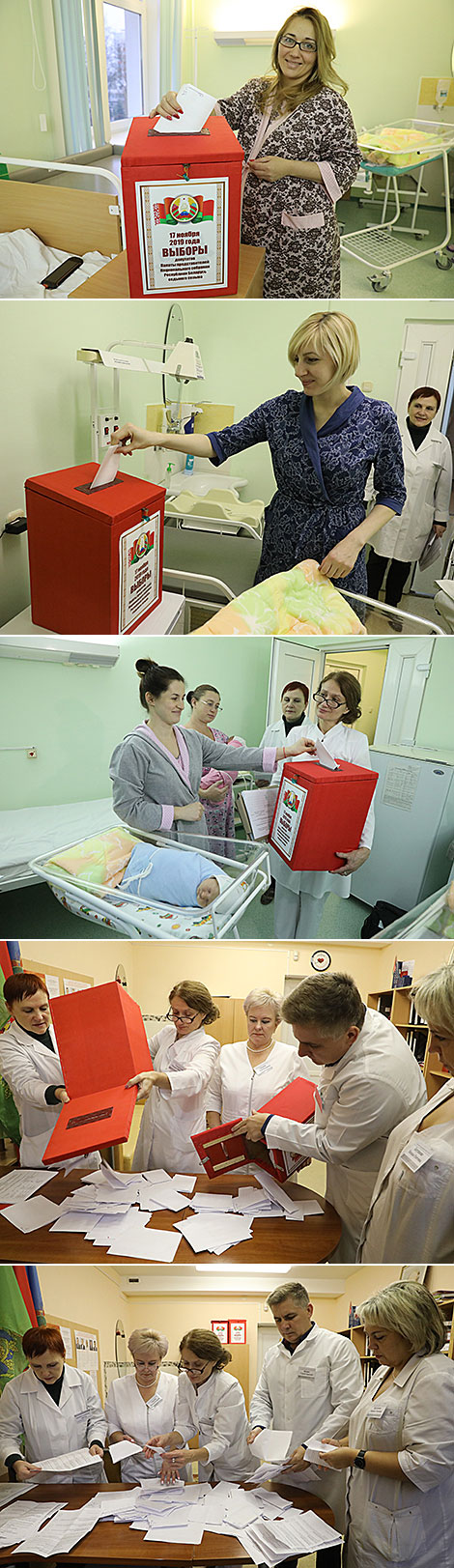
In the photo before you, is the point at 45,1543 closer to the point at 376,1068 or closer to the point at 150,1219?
the point at 150,1219

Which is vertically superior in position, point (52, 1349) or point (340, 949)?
point (340, 949)

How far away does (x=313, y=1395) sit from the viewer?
1630 millimetres

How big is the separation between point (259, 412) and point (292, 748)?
1.61 feet

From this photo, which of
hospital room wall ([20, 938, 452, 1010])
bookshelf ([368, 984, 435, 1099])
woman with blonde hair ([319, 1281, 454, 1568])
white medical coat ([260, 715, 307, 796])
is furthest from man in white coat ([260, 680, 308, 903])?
woman with blonde hair ([319, 1281, 454, 1568])

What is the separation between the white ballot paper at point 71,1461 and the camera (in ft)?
5.44

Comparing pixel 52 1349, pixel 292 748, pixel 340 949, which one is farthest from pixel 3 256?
pixel 52 1349

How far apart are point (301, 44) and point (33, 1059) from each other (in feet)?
5.37

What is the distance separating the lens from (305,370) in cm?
138

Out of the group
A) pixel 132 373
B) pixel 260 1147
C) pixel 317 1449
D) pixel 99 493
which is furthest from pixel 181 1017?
pixel 132 373

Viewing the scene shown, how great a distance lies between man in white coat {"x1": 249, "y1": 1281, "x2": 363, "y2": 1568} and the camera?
5.34ft

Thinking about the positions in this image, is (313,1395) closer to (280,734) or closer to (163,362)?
(280,734)

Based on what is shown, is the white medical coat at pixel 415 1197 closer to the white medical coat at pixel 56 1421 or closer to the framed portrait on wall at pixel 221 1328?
the framed portrait on wall at pixel 221 1328

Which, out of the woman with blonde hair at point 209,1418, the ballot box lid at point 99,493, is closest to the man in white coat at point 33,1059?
the woman with blonde hair at point 209,1418

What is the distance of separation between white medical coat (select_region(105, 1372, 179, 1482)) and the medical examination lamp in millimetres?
1506
